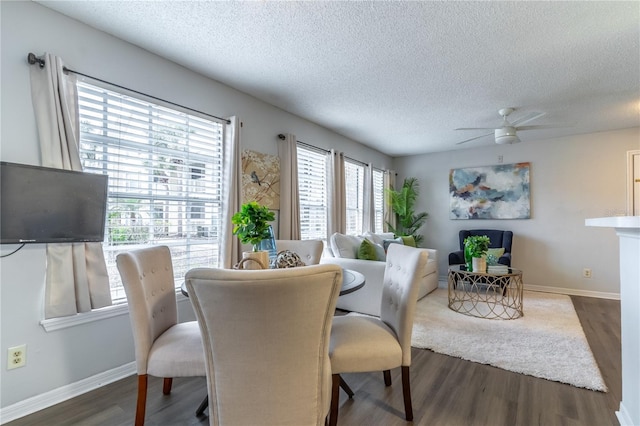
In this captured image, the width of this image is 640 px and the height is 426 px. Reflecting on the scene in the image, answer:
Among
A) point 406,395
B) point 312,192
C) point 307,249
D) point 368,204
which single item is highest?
point 312,192

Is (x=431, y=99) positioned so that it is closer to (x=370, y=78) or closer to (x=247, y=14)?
(x=370, y=78)

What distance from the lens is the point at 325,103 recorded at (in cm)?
352

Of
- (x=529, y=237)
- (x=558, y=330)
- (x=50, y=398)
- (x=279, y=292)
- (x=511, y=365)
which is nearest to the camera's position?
(x=279, y=292)

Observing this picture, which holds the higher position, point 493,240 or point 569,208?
point 569,208

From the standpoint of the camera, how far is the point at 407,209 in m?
5.92

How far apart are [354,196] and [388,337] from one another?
370 centimetres

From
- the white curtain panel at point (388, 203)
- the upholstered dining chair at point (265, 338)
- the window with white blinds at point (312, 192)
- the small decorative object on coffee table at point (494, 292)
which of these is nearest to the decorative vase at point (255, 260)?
the upholstered dining chair at point (265, 338)

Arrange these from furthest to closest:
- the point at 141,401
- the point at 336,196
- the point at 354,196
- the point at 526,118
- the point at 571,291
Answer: the point at 354,196 < the point at 571,291 < the point at 336,196 < the point at 526,118 < the point at 141,401

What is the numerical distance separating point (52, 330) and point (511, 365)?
3.28 meters

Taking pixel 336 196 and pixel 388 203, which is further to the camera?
pixel 388 203

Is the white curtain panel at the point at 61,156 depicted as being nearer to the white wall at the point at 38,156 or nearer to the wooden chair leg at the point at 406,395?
the white wall at the point at 38,156

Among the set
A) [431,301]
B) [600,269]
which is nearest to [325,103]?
[431,301]

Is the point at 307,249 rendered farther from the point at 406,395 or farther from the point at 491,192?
the point at 491,192

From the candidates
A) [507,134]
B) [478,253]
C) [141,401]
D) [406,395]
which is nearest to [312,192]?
[478,253]
